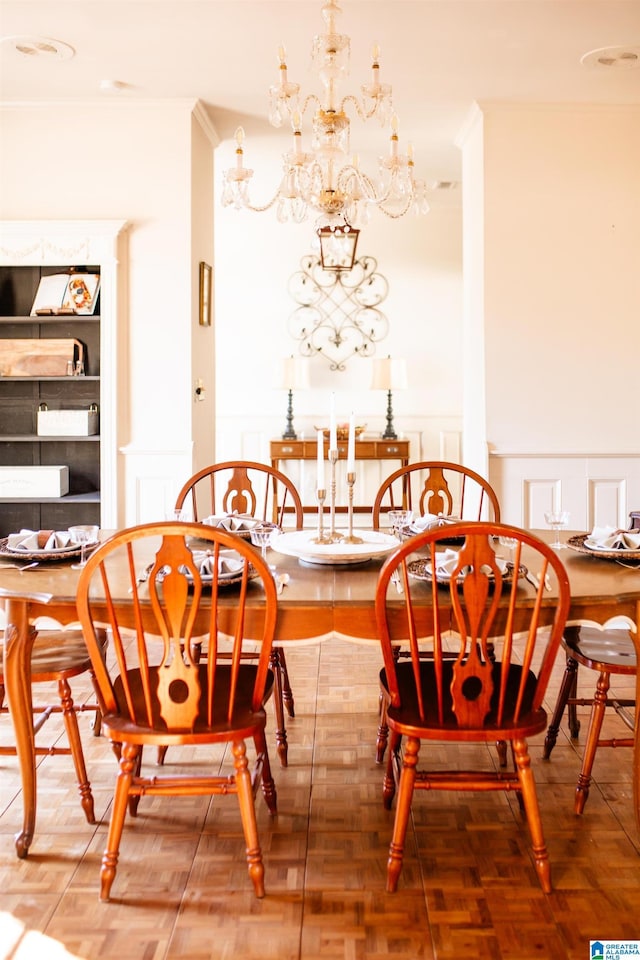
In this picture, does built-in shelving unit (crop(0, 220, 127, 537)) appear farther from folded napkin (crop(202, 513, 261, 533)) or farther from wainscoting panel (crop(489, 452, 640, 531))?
wainscoting panel (crop(489, 452, 640, 531))

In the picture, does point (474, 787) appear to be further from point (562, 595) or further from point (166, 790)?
point (166, 790)

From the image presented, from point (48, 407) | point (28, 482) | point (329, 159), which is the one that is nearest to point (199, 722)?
point (329, 159)

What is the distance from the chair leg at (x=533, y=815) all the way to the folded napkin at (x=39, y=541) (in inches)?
54.7

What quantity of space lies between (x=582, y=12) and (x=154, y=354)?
2586 millimetres

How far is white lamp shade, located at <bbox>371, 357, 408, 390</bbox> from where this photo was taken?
21.7ft

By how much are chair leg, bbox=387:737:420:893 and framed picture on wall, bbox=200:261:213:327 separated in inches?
129

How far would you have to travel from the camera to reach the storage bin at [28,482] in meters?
4.30

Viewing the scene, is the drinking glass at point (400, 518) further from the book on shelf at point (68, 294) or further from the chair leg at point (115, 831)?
the book on shelf at point (68, 294)

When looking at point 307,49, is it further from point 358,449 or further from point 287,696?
point 358,449

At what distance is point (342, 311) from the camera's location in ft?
23.3

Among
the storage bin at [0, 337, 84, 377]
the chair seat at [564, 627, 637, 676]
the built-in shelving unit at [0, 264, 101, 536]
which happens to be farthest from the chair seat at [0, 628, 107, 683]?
the storage bin at [0, 337, 84, 377]

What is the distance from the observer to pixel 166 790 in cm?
183

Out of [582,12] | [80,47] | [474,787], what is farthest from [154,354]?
[474,787]

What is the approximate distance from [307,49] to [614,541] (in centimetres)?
271
